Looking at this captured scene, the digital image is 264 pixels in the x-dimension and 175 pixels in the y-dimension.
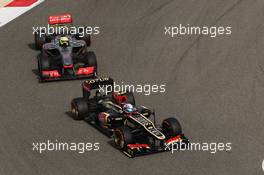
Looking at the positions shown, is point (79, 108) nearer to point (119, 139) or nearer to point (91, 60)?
point (119, 139)

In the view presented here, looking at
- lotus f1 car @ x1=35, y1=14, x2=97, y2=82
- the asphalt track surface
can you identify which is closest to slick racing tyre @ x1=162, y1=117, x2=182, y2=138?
the asphalt track surface

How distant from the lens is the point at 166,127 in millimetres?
18328

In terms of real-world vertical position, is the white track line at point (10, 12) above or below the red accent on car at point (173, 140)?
above

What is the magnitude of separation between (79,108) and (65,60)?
4318 mm

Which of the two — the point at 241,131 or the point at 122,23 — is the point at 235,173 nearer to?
the point at 241,131

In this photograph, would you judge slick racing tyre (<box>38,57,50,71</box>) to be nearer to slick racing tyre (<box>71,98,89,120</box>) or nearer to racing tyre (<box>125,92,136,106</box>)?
slick racing tyre (<box>71,98,89,120</box>)

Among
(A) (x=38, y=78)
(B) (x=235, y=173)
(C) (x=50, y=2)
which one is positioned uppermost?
(C) (x=50, y=2)

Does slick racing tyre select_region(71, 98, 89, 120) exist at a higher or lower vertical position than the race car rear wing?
lower

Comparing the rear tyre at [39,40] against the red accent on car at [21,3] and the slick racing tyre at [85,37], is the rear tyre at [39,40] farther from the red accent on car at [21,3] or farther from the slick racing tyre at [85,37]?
the red accent on car at [21,3]

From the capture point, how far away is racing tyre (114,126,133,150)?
17578 mm

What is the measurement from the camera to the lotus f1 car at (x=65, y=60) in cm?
2342

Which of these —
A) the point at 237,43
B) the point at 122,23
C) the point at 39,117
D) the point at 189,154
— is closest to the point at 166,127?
the point at 189,154

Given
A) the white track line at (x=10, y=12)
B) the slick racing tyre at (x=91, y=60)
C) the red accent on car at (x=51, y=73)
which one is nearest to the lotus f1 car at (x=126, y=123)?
the red accent on car at (x=51, y=73)

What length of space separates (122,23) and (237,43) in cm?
520
